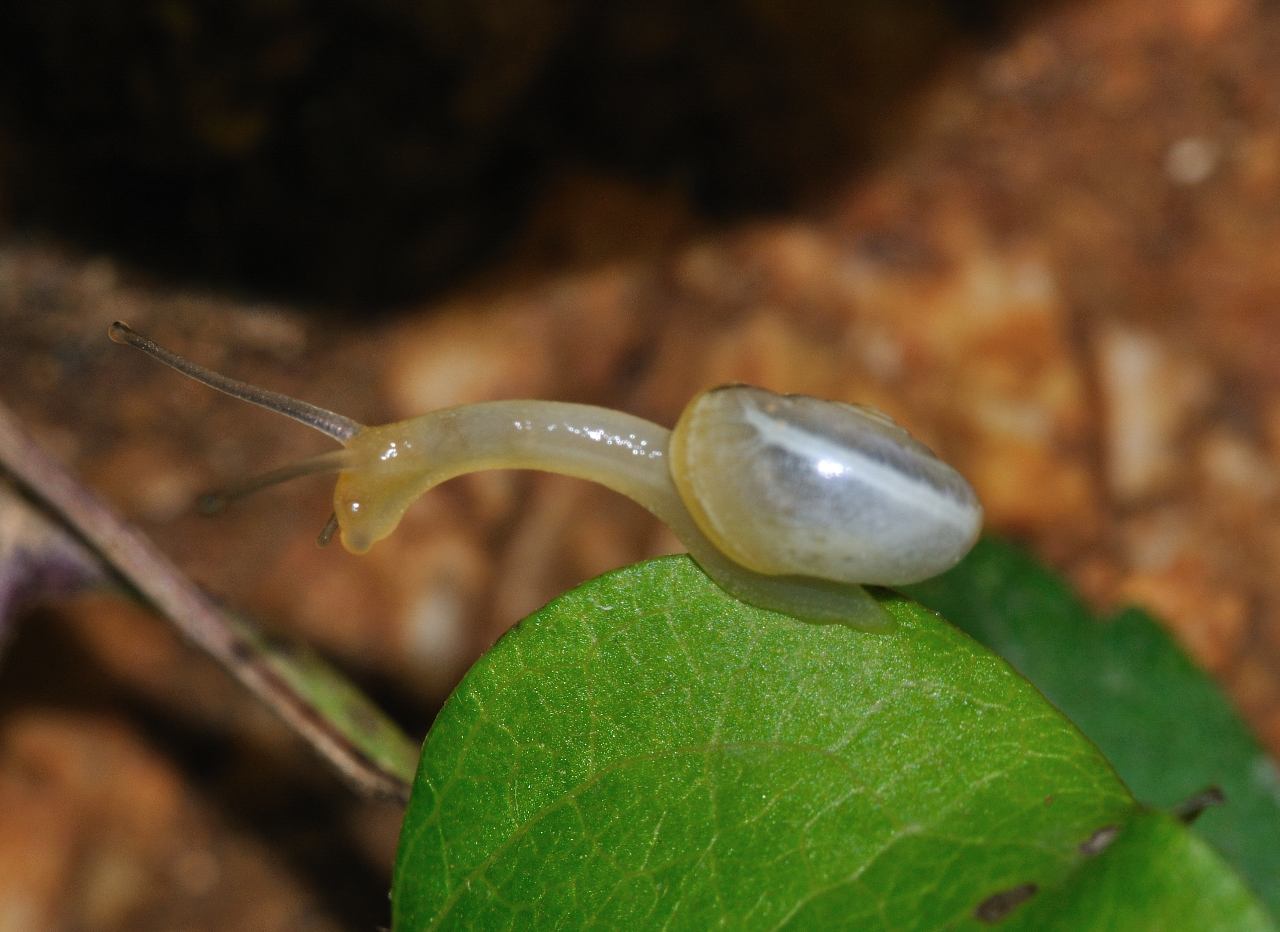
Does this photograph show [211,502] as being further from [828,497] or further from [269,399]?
[828,497]

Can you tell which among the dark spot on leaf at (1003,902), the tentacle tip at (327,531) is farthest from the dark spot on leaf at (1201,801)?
the tentacle tip at (327,531)

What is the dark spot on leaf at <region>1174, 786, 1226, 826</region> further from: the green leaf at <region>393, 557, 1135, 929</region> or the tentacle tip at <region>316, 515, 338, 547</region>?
the tentacle tip at <region>316, 515, 338, 547</region>

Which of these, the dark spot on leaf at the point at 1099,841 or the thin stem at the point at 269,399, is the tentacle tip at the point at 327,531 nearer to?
the thin stem at the point at 269,399

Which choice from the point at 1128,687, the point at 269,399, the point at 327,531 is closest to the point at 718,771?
the point at 327,531

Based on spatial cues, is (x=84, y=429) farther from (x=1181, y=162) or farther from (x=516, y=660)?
(x=1181, y=162)

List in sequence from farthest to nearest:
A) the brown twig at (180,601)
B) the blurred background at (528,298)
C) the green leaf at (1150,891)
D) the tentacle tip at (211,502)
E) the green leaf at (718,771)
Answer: the blurred background at (528,298) → the brown twig at (180,601) → the tentacle tip at (211,502) → the green leaf at (718,771) → the green leaf at (1150,891)
